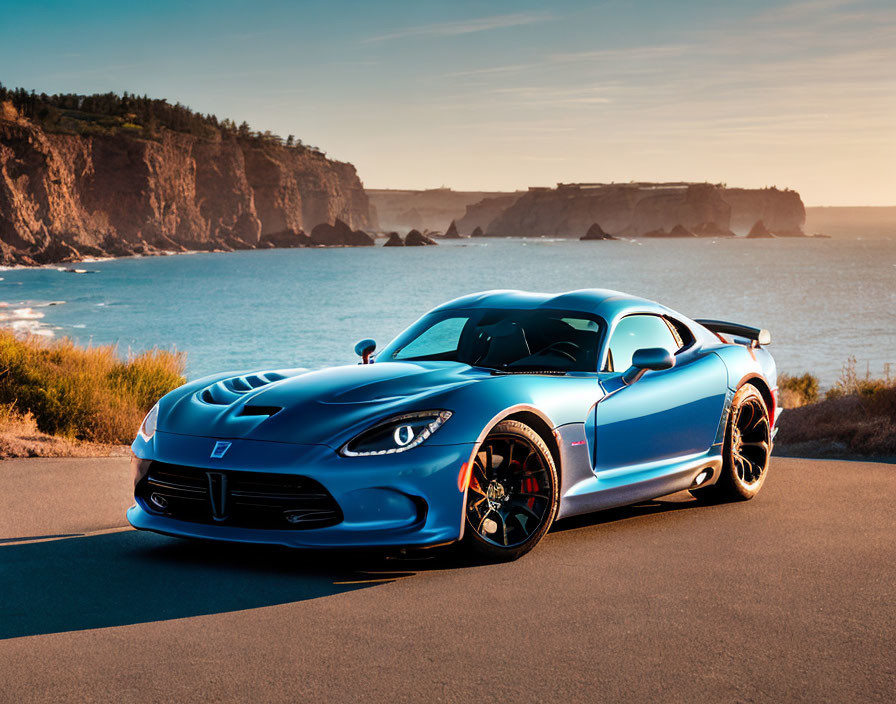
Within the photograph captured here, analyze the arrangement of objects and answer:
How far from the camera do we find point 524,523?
18.9 ft

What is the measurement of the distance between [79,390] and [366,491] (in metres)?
7.25

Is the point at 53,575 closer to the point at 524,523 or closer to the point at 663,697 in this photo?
the point at 524,523

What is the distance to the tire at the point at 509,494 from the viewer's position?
5.55m

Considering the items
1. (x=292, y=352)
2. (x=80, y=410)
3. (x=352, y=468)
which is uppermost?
(x=352, y=468)

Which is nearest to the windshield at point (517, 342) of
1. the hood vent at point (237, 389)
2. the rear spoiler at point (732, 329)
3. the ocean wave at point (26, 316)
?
the hood vent at point (237, 389)

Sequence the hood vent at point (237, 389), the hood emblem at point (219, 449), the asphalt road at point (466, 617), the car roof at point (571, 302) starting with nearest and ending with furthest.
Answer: the asphalt road at point (466, 617), the hood emblem at point (219, 449), the hood vent at point (237, 389), the car roof at point (571, 302)

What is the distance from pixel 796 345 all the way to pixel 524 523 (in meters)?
42.7

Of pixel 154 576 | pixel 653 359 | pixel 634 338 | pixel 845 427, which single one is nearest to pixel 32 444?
pixel 154 576

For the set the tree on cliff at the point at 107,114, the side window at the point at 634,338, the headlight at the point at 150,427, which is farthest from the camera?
the tree on cliff at the point at 107,114

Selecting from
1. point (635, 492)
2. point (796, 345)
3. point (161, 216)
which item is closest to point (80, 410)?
point (635, 492)

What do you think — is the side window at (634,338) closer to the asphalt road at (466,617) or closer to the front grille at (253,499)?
the asphalt road at (466,617)

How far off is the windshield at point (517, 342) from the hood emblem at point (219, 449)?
1824 millimetres

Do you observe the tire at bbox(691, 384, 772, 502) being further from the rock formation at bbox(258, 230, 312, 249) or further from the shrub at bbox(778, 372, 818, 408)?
the rock formation at bbox(258, 230, 312, 249)

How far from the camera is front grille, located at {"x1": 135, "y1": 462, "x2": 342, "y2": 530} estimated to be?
5.23 meters
